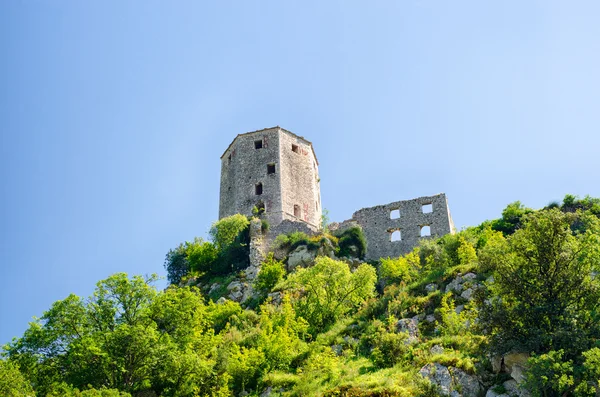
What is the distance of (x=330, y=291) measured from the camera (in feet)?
86.5

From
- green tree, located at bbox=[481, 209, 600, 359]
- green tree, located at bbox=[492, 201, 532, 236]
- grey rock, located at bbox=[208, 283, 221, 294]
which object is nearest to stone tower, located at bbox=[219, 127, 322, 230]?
grey rock, located at bbox=[208, 283, 221, 294]

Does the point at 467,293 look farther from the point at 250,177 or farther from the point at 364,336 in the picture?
the point at 250,177

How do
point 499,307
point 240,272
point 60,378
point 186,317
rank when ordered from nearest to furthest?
1. point 499,307
2. point 60,378
3. point 186,317
4. point 240,272

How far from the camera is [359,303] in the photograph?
27.1 meters

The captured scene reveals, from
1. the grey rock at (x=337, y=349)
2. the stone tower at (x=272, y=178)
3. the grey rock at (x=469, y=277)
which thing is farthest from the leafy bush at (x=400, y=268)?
the stone tower at (x=272, y=178)

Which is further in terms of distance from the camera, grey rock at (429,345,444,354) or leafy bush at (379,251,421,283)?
leafy bush at (379,251,421,283)

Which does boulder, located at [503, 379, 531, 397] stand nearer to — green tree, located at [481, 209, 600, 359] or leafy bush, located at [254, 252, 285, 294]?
green tree, located at [481, 209, 600, 359]

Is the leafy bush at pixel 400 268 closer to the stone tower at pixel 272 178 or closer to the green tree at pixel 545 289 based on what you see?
Answer: the stone tower at pixel 272 178

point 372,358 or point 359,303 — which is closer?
point 372,358

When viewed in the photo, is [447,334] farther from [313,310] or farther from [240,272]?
[240,272]

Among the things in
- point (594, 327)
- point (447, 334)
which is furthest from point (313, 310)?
point (594, 327)

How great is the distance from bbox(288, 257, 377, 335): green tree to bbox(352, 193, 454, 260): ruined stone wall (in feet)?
32.0

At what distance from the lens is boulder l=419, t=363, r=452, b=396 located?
55.4 feet

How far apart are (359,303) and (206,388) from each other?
9.56 metres
